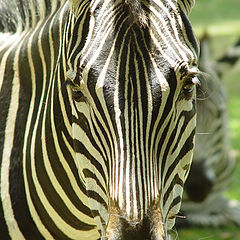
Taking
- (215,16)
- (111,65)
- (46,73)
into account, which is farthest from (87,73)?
(215,16)

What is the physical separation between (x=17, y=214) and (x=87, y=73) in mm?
1076

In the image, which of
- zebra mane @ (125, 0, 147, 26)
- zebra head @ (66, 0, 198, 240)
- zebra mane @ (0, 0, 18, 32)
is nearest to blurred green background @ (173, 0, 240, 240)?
zebra mane @ (0, 0, 18, 32)

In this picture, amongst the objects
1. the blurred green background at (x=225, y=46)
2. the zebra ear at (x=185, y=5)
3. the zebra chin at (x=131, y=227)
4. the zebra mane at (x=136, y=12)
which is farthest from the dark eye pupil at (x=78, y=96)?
the blurred green background at (x=225, y=46)

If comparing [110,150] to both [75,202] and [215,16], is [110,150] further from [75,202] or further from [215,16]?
[215,16]

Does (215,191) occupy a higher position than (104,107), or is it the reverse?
(104,107)

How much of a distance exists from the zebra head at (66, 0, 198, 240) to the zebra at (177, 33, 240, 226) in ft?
18.0

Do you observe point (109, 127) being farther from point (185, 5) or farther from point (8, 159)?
point (8, 159)

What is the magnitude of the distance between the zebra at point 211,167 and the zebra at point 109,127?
5.13 m

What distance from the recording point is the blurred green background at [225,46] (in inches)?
324

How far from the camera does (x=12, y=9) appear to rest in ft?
12.2

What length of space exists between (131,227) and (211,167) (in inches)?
253

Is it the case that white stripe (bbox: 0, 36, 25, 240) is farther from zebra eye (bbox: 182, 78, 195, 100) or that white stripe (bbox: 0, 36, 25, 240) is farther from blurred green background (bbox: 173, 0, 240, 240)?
blurred green background (bbox: 173, 0, 240, 240)

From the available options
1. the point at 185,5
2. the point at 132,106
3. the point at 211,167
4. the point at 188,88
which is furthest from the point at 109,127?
the point at 211,167

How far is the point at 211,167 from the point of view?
345 inches
